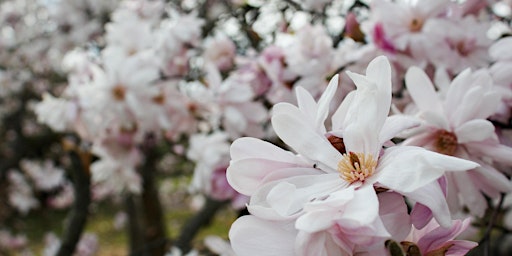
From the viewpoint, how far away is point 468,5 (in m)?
0.97

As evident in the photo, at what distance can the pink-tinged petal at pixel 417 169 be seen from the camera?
401 mm

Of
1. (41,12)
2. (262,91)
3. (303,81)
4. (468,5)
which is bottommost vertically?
(41,12)

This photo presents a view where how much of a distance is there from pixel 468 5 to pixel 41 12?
4.51 m

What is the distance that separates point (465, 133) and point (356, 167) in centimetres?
24

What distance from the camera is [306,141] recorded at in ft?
1.51

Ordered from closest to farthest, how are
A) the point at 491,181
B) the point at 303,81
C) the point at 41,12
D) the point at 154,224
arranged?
the point at 491,181
the point at 303,81
the point at 154,224
the point at 41,12

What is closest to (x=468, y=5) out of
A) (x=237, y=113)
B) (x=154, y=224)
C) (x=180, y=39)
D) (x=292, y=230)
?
(x=237, y=113)

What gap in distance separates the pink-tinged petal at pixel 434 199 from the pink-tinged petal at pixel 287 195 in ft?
0.17

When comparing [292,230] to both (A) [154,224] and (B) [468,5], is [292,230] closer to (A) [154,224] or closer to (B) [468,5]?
(B) [468,5]

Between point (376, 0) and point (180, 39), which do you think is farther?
point (180, 39)

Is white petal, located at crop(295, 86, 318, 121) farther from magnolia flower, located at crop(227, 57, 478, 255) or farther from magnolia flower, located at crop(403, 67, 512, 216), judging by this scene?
magnolia flower, located at crop(403, 67, 512, 216)

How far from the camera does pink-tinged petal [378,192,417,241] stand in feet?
1.40

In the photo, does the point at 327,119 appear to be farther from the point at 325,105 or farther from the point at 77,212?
the point at 77,212

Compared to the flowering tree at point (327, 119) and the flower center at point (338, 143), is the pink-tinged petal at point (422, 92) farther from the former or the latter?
the flower center at point (338, 143)
